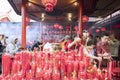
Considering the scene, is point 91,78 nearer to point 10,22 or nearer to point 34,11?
point 34,11

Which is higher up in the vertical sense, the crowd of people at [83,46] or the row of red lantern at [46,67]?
the crowd of people at [83,46]

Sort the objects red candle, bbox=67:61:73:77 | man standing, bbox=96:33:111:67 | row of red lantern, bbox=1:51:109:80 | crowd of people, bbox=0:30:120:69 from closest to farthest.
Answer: row of red lantern, bbox=1:51:109:80 → red candle, bbox=67:61:73:77 → crowd of people, bbox=0:30:120:69 → man standing, bbox=96:33:111:67

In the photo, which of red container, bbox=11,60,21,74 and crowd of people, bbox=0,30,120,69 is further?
crowd of people, bbox=0,30,120,69

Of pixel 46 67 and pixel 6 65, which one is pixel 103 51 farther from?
pixel 6 65

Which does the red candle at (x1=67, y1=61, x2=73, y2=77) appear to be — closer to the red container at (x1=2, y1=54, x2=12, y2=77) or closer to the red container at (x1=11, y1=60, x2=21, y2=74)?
the red container at (x1=11, y1=60, x2=21, y2=74)

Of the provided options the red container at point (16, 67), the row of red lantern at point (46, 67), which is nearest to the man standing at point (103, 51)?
the row of red lantern at point (46, 67)

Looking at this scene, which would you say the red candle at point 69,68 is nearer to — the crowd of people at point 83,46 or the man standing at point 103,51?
the crowd of people at point 83,46

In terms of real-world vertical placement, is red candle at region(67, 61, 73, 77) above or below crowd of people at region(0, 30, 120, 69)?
below

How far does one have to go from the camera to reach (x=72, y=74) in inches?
78.4

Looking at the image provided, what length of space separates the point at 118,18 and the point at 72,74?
8.24 meters

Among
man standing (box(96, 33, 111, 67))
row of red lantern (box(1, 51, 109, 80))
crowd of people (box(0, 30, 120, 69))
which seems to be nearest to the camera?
row of red lantern (box(1, 51, 109, 80))

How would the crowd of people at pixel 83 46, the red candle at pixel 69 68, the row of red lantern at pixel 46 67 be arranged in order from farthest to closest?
the crowd of people at pixel 83 46
the red candle at pixel 69 68
the row of red lantern at pixel 46 67

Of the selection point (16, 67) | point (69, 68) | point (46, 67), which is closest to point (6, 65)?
point (16, 67)

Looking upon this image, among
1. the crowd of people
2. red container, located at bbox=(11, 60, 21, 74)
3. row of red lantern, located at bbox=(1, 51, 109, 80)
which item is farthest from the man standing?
red container, located at bbox=(11, 60, 21, 74)
